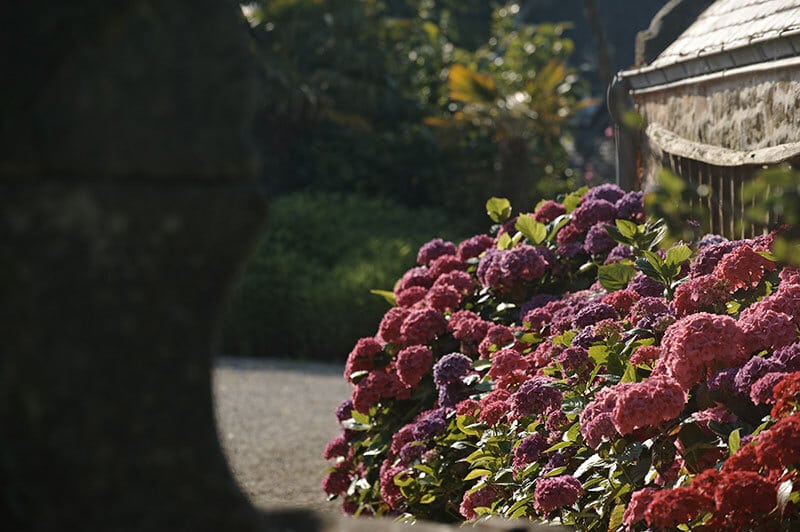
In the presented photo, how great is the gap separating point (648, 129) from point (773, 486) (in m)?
4.21

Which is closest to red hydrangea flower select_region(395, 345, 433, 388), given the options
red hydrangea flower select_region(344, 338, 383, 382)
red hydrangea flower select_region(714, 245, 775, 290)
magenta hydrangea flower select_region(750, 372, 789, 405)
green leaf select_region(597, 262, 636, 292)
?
red hydrangea flower select_region(344, 338, 383, 382)

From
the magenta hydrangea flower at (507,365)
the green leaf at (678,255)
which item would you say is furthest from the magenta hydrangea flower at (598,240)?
the magenta hydrangea flower at (507,365)

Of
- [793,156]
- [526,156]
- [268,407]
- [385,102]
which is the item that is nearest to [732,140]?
[793,156]

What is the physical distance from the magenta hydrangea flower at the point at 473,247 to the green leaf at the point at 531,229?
42cm

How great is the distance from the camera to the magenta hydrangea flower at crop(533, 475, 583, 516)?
326cm

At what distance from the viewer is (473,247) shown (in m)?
5.53

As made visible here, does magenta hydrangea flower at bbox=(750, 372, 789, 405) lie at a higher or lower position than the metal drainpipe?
lower

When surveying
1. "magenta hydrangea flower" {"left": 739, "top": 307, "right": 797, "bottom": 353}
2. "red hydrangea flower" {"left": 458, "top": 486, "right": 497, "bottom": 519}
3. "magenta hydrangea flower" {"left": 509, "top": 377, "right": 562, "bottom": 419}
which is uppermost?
"magenta hydrangea flower" {"left": 739, "top": 307, "right": 797, "bottom": 353}

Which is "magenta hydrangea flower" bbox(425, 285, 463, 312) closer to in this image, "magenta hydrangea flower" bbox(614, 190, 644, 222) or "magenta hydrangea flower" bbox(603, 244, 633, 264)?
"magenta hydrangea flower" bbox(603, 244, 633, 264)

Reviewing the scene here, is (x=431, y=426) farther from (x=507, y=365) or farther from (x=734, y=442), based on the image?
(x=734, y=442)

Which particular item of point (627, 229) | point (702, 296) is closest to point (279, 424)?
point (627, 229)

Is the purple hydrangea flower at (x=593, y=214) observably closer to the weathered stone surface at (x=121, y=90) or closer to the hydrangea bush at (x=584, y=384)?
the hydrangea bush at (x=584, y=384)

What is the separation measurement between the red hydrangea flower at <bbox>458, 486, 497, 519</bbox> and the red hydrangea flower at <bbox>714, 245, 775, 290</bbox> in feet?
3.67

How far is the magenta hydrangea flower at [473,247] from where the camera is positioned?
5.52 meters
